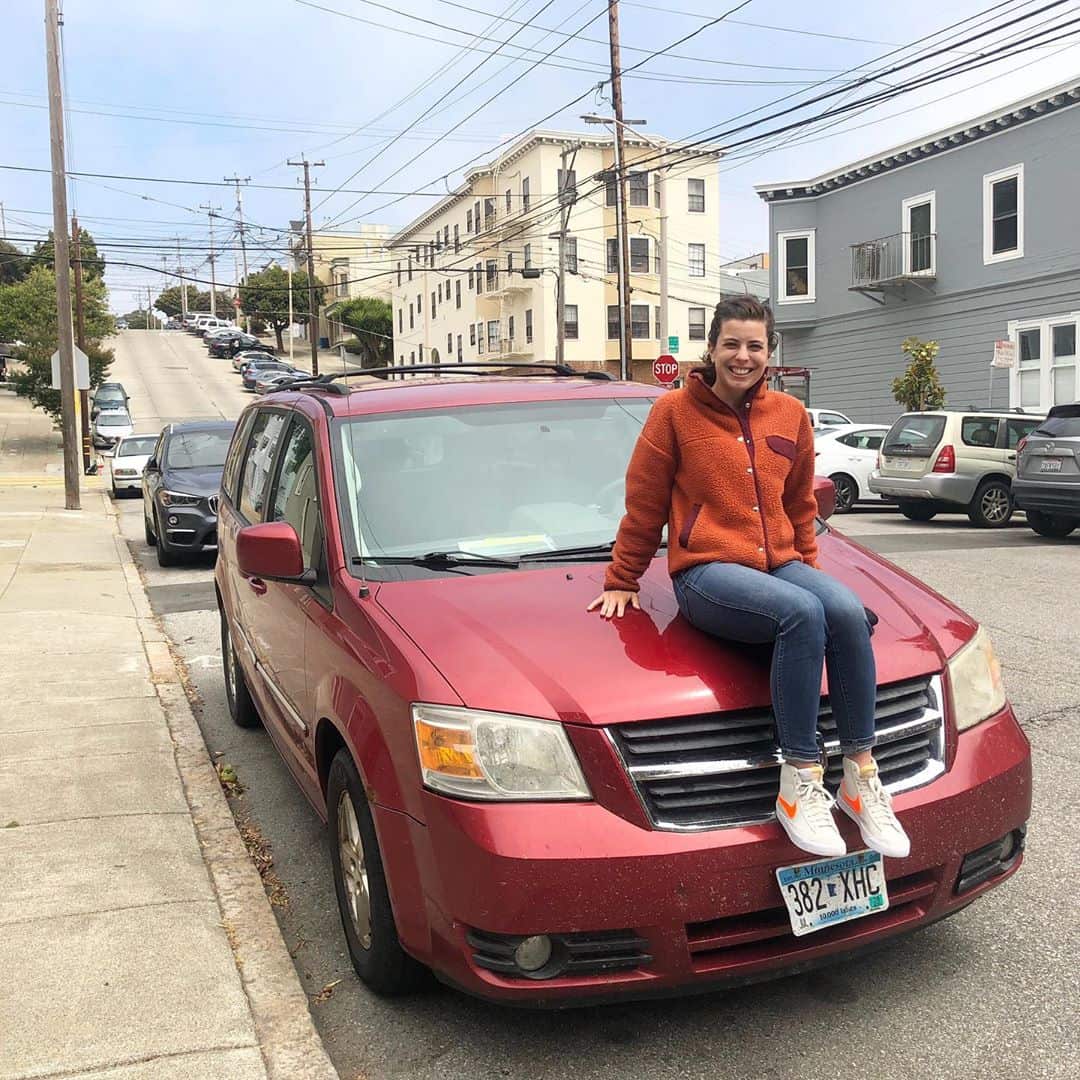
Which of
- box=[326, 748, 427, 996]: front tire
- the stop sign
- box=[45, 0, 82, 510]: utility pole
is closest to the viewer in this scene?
box=[326, 748, 427, 996]: front tire

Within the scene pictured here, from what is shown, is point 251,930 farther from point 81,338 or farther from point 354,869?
point 81,338

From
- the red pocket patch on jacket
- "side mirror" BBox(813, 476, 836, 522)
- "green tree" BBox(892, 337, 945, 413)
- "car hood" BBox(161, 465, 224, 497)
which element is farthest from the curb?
"green tree" BBox(892, 337, 945, 413)

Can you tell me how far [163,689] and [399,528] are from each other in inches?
150

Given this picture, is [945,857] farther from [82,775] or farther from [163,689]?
[163,689]

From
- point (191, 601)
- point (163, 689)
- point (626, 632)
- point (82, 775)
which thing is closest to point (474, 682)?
point (626, 632)

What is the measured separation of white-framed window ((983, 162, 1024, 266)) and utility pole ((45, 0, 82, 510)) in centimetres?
1861

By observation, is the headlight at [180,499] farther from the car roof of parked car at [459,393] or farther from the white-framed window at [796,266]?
the white-framed window at [796,266]

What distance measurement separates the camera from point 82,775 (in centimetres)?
516

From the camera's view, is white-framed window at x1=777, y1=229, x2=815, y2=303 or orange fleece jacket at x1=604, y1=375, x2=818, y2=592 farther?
white-framed window at x1=777, y1=229, x2=815, y2=303

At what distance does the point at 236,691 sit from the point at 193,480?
7377 millimetres

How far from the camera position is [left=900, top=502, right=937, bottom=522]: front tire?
55.6 feet

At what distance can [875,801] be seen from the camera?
9.29 feet

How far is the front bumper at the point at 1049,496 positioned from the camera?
42.8 feet

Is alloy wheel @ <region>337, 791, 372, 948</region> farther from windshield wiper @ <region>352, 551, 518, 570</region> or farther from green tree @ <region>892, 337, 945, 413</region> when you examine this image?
green tree @ <region>892, 337, 945, 413</region>
